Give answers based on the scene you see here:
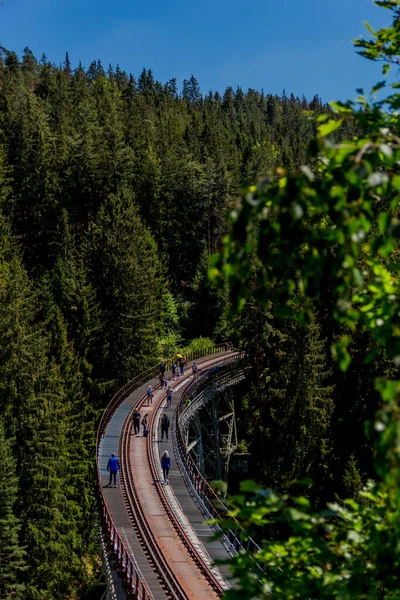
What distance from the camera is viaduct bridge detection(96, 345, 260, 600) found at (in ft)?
59.5

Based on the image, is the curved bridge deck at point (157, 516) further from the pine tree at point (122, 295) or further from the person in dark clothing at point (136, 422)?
the pine tree at point (122, 295)

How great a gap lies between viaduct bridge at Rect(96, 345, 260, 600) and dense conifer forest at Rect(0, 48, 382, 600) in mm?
3781

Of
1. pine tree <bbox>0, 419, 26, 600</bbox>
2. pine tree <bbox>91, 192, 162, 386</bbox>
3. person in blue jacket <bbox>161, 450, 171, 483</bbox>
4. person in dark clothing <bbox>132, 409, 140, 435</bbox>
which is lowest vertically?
pine tree <bbox>0, 419, 26, 600</bbox>

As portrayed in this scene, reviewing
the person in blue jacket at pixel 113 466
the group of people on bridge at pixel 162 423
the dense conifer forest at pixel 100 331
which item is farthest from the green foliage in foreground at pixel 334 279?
the group of people on bridge at pixel 162 423

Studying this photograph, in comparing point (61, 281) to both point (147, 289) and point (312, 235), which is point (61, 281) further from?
point (312, 235)

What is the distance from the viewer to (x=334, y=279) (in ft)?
12.3

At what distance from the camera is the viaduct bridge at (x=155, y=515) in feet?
59.5

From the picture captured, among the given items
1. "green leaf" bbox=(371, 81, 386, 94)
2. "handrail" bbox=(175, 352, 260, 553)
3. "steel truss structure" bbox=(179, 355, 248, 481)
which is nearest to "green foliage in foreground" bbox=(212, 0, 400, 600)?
"green leaf" bbox=(371, 81, 386, 94)

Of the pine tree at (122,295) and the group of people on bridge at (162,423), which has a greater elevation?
the pine tree at (122,295)

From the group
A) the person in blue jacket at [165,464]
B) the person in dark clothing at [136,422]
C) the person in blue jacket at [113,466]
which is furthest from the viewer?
the person in dark clothing at [136,422]

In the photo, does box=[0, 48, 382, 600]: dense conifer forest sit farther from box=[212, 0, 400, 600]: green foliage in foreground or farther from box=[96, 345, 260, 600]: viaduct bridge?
box=[212, 0, 400, 600]: green foliage in foreground

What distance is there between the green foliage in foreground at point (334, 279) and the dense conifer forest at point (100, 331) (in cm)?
557

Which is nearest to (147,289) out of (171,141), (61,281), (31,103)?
(61,281)

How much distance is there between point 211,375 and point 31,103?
45.0m
